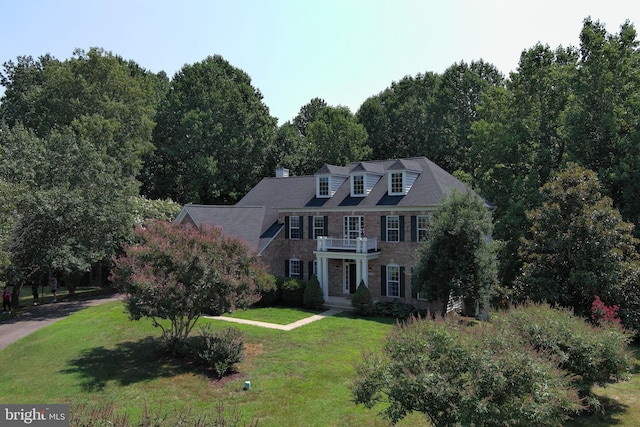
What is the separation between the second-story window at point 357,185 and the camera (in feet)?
100

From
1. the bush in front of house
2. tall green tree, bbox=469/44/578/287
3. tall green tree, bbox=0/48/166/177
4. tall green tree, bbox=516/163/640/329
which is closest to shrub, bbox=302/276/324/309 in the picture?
the bush in front of house

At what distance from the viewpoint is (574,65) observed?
29.3 metres

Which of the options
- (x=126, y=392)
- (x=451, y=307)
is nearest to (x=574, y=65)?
(x=451, y=307)

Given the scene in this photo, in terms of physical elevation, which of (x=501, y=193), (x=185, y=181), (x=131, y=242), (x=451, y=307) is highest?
(x=185, y=181)

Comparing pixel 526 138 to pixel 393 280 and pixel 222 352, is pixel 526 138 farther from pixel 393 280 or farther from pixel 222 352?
pixel 222 352

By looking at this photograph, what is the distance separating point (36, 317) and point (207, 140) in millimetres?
27316

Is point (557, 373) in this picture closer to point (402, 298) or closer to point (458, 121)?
point (402, 298)

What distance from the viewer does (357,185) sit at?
101 ft

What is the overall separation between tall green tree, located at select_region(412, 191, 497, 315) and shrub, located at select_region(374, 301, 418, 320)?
2679 millimetres

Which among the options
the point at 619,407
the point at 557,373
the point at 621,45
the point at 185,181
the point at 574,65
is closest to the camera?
the point at 557,373

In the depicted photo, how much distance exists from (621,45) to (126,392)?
103ft

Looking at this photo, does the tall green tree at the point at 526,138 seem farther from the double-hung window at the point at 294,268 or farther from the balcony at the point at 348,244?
the double-hung window at the point at 294,268

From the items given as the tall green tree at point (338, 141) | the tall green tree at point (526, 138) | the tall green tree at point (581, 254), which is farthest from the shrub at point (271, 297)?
the tall green tree at point (338, 141)

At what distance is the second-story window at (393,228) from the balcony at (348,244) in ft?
3.26
